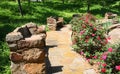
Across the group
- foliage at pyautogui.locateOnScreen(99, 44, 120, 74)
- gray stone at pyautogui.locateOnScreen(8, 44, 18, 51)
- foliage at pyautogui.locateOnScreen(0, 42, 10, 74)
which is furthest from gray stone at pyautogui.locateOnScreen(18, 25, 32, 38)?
foliage at pyautogui.locateOnScreen(99, 44, 120, 74)

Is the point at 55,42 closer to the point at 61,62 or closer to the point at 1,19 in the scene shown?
the point at 61,62

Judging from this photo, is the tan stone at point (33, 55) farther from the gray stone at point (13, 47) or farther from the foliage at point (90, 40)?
the foliage at point (90, 40)

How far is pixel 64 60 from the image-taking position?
32.1ft

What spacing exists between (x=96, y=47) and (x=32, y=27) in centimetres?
321

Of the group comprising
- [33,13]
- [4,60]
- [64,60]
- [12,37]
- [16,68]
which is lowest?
[33,13]

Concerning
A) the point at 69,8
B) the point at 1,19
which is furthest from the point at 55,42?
the point at 69,8

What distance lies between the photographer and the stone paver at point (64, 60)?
8.59m

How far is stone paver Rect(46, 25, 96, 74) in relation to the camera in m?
8.59

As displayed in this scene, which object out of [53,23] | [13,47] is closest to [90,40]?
[13,47]

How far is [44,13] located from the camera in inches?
1069

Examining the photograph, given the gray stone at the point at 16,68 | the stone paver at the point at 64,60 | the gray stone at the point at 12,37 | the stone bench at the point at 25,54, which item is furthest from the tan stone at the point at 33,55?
the stone paver at the point at 64,60

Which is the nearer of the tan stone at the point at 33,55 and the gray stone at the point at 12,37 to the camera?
the gray stone at the point at 12,37

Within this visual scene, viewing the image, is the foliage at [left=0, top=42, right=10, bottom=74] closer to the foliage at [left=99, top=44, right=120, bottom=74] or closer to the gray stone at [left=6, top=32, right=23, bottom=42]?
the gray stone at [left=6, top=32, right=23, bottom=42]

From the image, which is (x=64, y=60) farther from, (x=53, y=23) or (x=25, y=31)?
(x=53, y=23)
